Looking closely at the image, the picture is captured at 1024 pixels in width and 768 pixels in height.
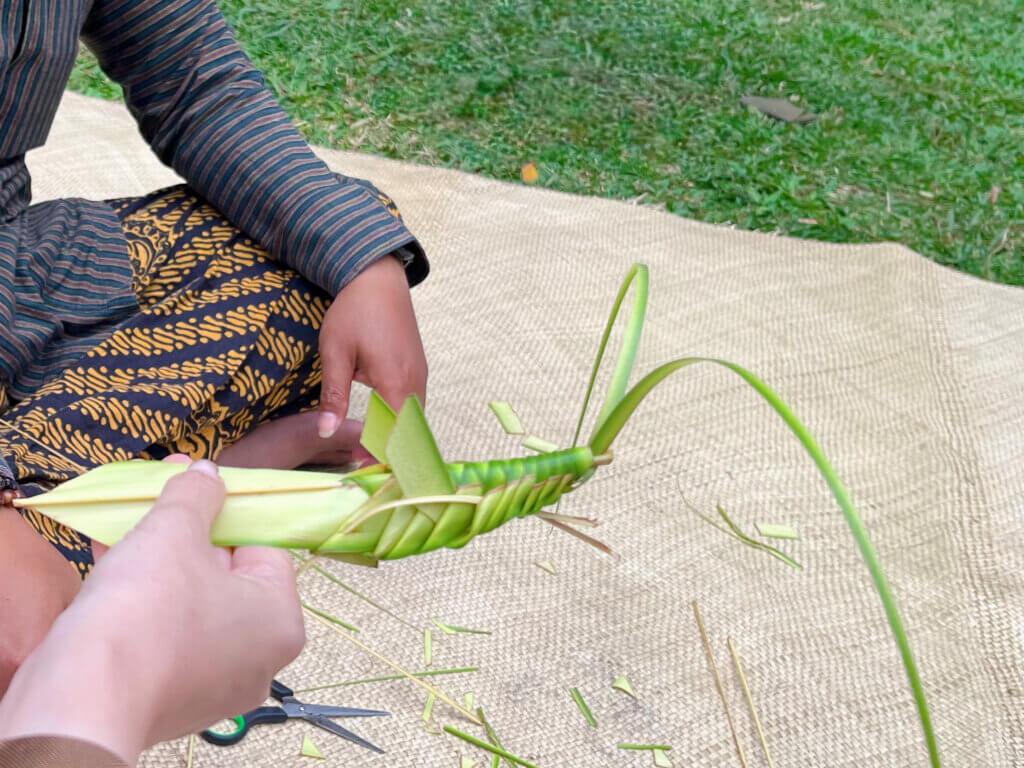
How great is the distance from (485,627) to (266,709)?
0.21m

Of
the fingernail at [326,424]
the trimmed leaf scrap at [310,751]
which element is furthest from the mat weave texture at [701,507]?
the fingernail at [326,424]

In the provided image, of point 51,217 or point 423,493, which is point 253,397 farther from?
point 423,493

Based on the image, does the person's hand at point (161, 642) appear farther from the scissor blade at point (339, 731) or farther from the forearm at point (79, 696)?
the scissor blade at point (339, 731)

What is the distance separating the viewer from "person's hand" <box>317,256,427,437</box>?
0.88 metres

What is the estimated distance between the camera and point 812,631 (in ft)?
2.99

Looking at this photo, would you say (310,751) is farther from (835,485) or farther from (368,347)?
(835,485)

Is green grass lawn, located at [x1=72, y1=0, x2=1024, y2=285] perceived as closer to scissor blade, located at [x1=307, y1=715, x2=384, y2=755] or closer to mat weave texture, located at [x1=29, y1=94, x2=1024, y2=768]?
mat weave texture, located at [x1=29, y1=94, x2=1024, y2=768]

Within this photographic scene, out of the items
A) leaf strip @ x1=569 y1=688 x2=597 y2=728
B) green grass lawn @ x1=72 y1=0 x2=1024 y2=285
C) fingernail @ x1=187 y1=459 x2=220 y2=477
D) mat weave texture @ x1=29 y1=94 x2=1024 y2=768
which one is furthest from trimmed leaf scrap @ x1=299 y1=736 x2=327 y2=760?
green grass lawn @ x1=72 y1=0 x2=1024 y2=285

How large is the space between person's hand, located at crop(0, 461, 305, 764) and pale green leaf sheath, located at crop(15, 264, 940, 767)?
0.13 ft

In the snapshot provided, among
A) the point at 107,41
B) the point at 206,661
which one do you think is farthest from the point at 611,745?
the point at 107,41

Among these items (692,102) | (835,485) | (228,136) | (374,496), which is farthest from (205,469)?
(692,102)

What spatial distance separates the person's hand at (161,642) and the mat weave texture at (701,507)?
0.35 meters

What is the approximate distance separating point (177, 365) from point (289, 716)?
0.33 m

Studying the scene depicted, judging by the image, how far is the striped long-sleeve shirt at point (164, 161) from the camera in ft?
2.87
